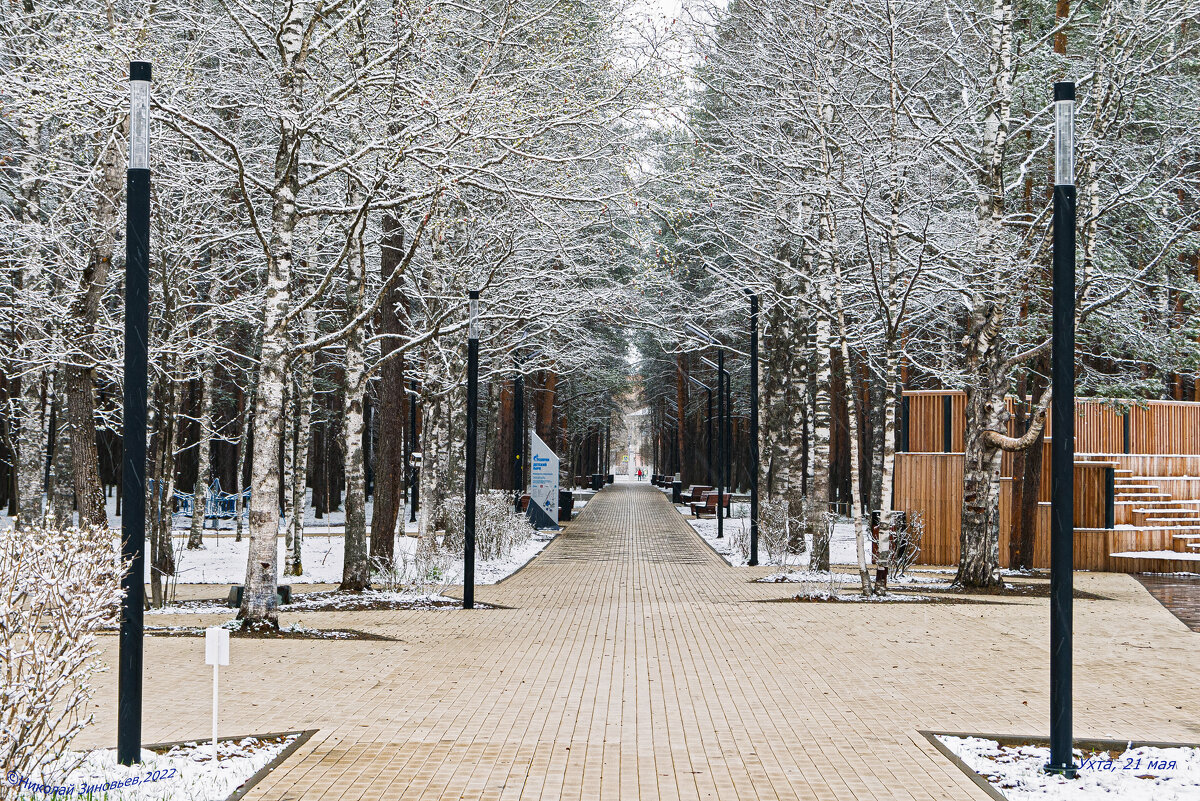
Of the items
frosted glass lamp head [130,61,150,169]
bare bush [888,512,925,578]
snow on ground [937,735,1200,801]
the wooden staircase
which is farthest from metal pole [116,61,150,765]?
the wooden staircase

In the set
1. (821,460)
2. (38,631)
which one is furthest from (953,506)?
(38,631)

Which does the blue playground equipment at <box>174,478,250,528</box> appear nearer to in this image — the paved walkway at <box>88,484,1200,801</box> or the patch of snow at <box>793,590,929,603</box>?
the paved walkway at <box>88,484,1200,801</box>

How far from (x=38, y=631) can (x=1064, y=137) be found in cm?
651

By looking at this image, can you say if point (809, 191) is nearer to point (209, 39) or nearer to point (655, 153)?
point (655, 153)

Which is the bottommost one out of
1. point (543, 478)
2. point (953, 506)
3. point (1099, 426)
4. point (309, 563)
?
point (309, 563)

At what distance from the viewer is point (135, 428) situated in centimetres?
659

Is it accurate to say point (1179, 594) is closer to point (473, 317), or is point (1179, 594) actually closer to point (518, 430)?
point (473, 317)

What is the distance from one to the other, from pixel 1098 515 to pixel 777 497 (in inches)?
276

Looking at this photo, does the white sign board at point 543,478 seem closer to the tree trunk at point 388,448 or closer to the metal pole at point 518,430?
the metal pole at point 518,430

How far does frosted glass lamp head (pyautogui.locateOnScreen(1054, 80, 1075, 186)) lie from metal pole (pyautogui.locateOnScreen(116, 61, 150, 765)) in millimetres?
5577

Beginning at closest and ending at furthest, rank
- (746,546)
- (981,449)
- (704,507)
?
1. (981,449)
2. (746,546)
3. (704,507)

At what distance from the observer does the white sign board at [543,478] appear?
31.4m

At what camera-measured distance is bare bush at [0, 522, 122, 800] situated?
500 centimetres

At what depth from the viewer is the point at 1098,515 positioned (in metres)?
22.5
